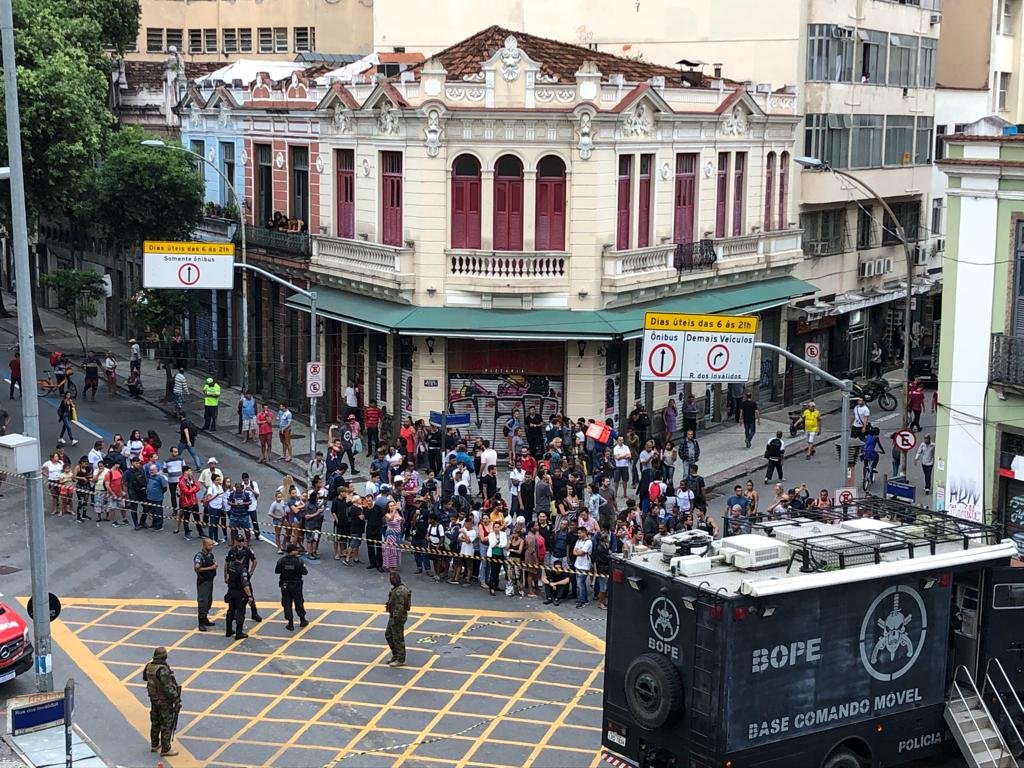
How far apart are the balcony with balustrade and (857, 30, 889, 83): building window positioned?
60.4ft

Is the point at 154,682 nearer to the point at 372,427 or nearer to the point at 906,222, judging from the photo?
the point at 372,427

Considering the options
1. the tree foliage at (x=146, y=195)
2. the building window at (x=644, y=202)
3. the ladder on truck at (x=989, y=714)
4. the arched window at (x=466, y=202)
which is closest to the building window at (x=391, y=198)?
the arched window at (x=466, y=202)

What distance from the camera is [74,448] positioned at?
121 feet

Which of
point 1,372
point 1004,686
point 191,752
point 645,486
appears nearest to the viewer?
point 1004,686

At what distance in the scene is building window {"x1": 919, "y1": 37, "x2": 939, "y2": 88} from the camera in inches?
1988

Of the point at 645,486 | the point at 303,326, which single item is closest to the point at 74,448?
the point at 303,326

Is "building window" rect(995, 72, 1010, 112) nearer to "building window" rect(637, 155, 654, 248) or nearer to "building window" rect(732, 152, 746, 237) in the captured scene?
"building window" rect(732, 152, 746, 237)

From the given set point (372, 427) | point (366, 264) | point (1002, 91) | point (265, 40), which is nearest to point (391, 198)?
point (366, 264)

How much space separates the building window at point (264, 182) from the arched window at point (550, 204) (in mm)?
11175

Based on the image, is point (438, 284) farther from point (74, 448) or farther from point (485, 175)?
point (74, 448)

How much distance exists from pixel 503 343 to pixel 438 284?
2174 mm

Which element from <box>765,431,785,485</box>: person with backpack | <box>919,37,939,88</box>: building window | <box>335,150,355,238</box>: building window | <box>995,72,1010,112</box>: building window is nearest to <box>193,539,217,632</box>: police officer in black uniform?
<box>765,431,785,485</box>: person with backpack

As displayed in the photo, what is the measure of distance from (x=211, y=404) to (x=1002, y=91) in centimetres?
3462

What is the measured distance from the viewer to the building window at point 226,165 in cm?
4578
